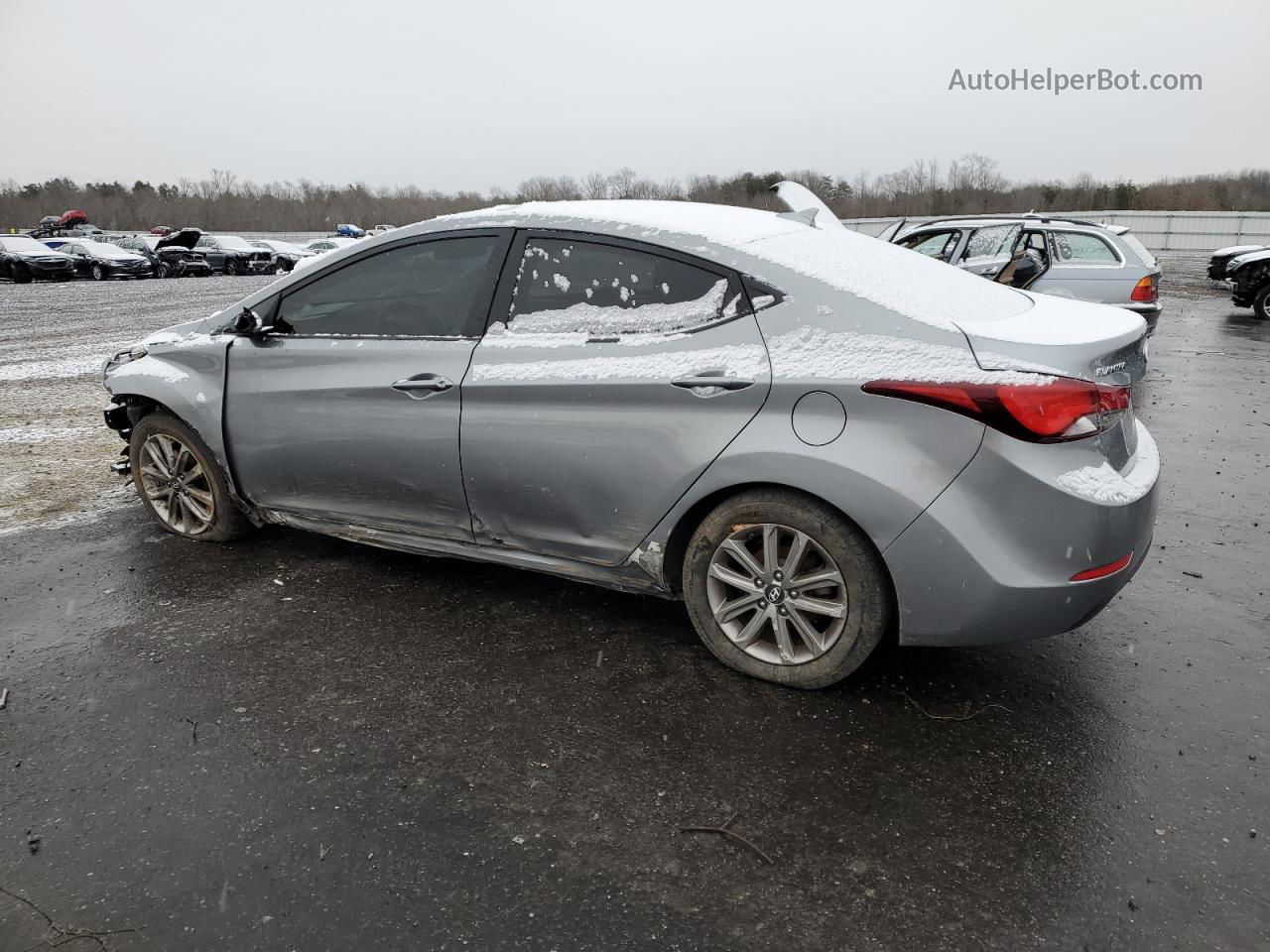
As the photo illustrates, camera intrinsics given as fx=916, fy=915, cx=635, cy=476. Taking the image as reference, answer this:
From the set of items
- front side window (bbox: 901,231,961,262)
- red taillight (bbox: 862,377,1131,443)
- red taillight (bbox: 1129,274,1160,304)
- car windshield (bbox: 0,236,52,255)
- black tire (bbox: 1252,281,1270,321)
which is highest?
car windshield (bbox: 0,236,52,255)

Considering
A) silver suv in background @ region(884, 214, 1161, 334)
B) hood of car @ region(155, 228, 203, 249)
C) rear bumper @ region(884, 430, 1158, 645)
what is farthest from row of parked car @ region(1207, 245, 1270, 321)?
hood of car @ region(155, 228, 203, 249)

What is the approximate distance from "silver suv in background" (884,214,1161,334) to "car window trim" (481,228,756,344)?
718cm

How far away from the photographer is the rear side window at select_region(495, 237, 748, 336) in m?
3.21

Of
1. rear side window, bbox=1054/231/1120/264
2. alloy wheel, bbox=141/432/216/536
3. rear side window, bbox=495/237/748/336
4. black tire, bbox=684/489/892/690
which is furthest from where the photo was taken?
rear side window, bbox=1054/231/1120/264

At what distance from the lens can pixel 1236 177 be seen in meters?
46.4

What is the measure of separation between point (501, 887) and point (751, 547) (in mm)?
1376

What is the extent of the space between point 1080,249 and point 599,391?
29.2ft

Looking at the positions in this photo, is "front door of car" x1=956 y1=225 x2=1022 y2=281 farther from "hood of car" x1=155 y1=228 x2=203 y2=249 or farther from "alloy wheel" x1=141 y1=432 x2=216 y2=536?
"hood of car" x1=155 y1=228 x2=203 y2=249

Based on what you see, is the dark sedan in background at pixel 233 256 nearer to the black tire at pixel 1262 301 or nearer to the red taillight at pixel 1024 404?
the black tire at pixel 1262 301

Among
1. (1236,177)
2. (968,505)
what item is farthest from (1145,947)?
(1236,177)

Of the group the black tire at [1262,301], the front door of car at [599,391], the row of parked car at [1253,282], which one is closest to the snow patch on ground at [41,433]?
the front door of car at [599,391]

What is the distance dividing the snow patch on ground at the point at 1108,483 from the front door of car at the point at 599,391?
3.21 feet

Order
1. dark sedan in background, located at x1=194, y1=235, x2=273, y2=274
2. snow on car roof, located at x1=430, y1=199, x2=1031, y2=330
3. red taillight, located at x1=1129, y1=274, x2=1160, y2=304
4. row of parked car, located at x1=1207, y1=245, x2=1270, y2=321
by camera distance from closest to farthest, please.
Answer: snow on car roof, located at x1=430, y1=199, x2=1031, y2=330
red taillight, located at x1=1129, y1=274, x2=1160, y2=304
row of parked car, located at x1=1207, y1=245, x2=1270, y2=321
dark sedan in background, located at x1=194, y1=235, x2=273, y2=274

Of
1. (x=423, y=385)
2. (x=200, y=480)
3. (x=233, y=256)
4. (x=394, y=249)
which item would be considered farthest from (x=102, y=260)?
(x=423, y=385)
